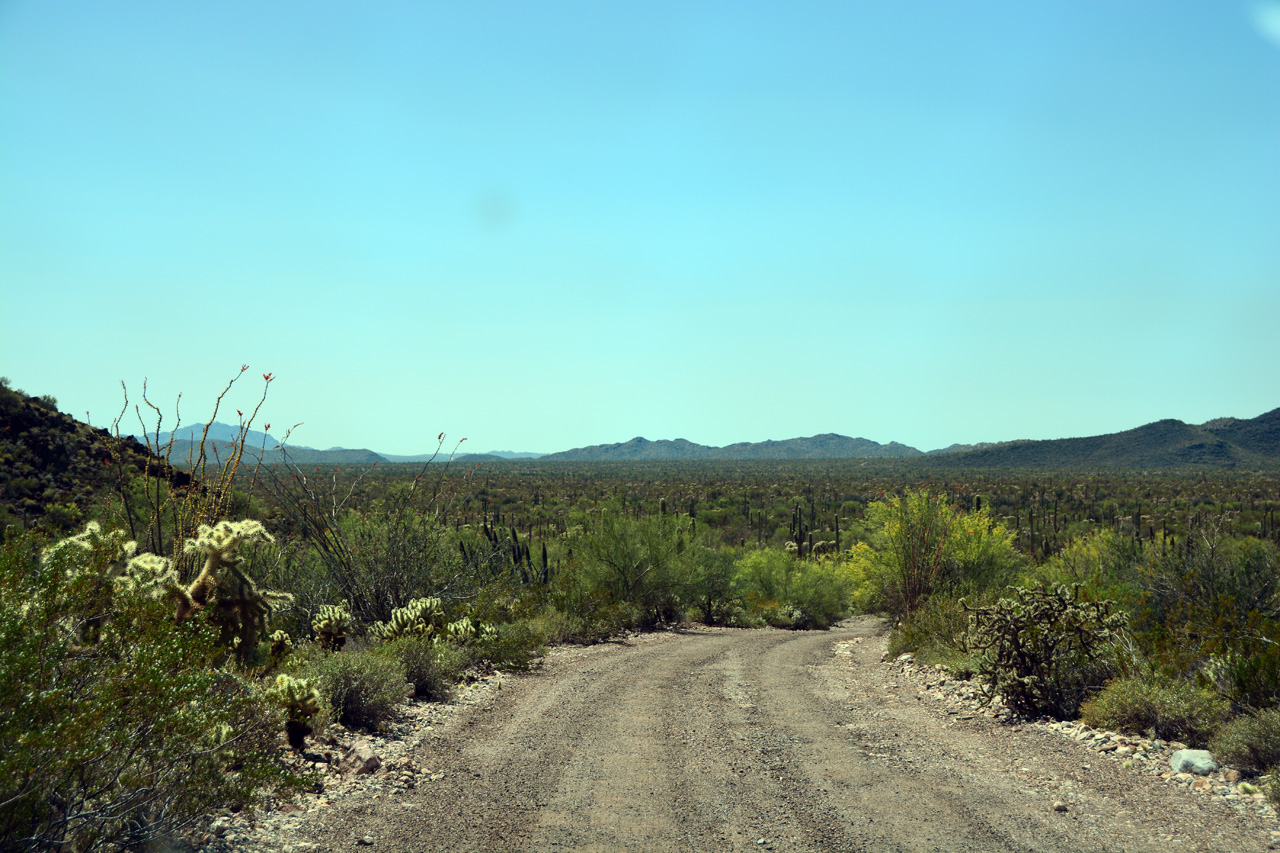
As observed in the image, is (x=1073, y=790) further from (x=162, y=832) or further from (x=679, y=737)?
(x=162, y=832)

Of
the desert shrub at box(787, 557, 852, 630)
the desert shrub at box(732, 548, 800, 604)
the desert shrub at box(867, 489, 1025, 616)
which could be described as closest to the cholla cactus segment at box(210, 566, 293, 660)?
the desert shrub at box(867, 489, 1025, 616)

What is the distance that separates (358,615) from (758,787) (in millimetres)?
8439

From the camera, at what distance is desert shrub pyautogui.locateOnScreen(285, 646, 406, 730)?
8.16m

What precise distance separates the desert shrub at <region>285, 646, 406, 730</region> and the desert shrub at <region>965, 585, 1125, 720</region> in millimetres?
7291

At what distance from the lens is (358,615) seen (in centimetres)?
1298

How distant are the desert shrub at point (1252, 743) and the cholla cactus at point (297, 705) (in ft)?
26.4

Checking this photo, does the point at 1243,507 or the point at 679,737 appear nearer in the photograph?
the point at 679,737

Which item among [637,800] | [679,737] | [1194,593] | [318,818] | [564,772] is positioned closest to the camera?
[318,818]

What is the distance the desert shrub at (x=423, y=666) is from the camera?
1009cm

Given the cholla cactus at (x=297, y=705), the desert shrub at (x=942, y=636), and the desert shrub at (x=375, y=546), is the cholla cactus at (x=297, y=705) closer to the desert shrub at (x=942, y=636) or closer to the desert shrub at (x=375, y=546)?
the desert shrub at (x=375, y=546)

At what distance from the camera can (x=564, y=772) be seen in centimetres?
720

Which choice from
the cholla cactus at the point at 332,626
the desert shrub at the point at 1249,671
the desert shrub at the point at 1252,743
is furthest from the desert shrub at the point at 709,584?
the desert shrub at the point at 1252,743

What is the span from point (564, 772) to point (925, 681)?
6946 millimetres

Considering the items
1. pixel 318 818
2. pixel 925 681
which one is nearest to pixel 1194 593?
pixel 925 681
